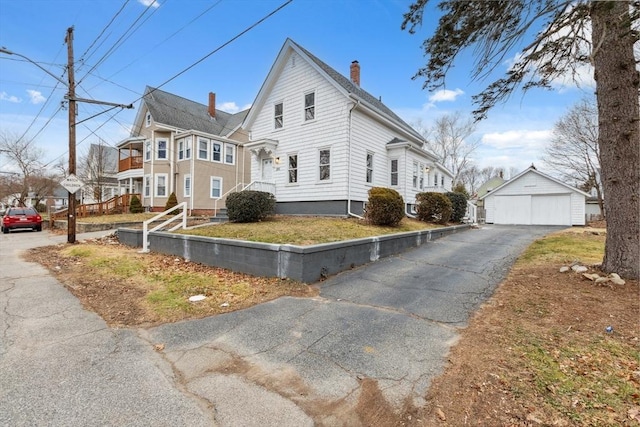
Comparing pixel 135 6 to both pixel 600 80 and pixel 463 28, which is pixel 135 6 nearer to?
pixel 463 28

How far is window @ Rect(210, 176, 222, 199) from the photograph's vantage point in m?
23.7

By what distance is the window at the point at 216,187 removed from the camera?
23688mm

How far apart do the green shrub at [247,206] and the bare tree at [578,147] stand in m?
30.7

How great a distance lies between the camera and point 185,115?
26328mm

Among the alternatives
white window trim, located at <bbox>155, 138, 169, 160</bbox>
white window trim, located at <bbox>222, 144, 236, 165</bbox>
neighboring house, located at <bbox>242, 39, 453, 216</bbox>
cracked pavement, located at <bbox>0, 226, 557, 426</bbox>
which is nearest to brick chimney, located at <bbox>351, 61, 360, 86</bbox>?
neighboring house, located at <bbox>242, 39, 453, 216</bbox>

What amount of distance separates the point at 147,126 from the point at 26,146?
22537 millimetres

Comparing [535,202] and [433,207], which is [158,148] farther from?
[535,202]

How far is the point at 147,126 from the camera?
24906mm

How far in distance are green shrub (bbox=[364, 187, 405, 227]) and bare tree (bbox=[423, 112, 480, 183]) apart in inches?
1203

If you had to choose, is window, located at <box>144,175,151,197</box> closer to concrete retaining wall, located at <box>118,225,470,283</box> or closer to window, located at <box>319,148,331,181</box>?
concrete retaining wall, located at <box>118,225,470,283</box>

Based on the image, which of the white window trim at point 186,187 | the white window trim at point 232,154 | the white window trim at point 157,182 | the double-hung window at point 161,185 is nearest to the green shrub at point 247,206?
the white window trim at point 186,187

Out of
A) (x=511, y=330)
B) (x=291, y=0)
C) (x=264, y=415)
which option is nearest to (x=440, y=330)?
(x=511, y=330)

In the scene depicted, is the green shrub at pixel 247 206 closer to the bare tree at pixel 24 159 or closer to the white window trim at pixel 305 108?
the white window trim at pixel 305 108

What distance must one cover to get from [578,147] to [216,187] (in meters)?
33.8
